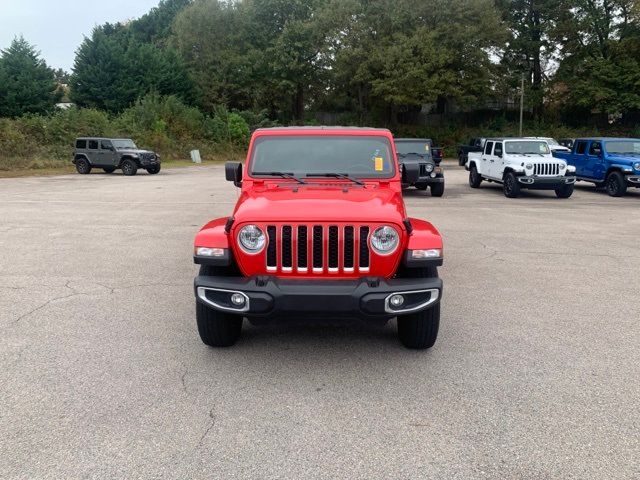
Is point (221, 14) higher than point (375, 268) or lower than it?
higher

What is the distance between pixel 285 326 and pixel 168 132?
3685 centimetres

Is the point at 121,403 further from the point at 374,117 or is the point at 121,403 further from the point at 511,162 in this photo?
the point at 374,117

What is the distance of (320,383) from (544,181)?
46.5 feet

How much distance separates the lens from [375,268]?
4203mm

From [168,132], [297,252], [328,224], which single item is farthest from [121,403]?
[168,132]

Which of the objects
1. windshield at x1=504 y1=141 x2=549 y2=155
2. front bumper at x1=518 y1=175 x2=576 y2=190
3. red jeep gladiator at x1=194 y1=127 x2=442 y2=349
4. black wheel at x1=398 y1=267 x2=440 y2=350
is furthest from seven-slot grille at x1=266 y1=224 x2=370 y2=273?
windshield at x1=504 y1=141 x2=549 y2=155

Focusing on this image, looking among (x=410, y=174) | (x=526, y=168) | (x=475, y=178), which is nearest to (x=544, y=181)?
(x=526, y=168)

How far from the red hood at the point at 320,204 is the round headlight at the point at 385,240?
78mm

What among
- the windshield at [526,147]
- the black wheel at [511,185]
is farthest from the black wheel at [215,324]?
the windshield at [526,147]

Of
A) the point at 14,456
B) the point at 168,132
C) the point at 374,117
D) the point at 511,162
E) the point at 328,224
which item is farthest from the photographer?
the point at 374,117

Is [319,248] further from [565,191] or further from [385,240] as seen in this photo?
[565,191]

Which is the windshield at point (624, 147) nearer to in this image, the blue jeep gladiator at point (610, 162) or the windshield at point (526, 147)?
the blue jeep gladiator at point (610, 162)

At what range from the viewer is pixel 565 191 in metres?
16.8

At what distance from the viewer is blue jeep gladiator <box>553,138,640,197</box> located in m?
16.6
